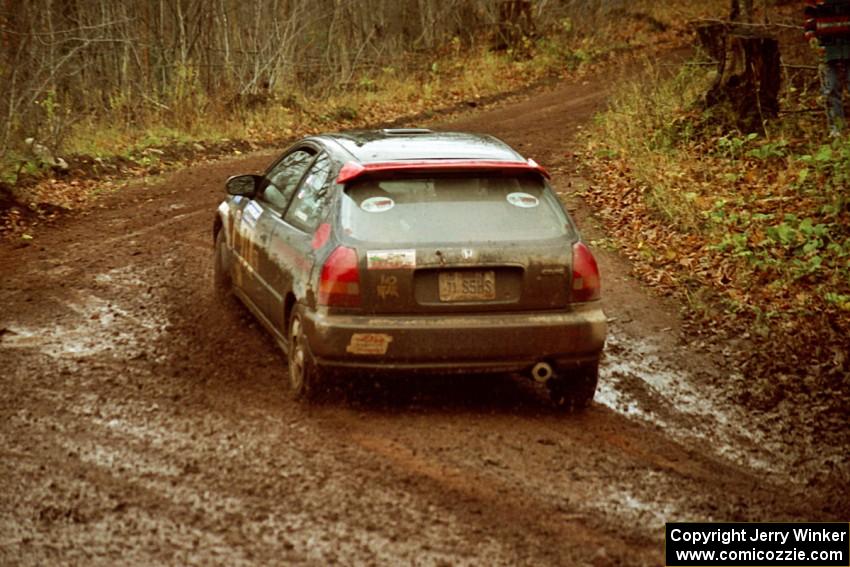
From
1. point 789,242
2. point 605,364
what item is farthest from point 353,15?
point 605,364

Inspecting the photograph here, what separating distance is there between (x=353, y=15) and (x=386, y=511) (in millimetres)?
23057

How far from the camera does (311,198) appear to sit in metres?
7.32

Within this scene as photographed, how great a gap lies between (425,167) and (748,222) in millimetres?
5608

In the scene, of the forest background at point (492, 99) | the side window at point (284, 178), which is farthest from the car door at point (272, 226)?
the forest background at point (492, 99)

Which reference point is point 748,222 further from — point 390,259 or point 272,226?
point 390,259

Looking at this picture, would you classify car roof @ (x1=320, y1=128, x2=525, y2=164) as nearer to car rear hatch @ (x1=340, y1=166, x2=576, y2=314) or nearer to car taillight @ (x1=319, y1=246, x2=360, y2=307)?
car rear hatch @ (x1=340, y1=166, x2=576, y2=314)

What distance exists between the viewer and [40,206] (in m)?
13.8

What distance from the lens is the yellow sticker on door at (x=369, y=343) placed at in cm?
646

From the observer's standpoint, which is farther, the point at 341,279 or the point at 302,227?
the point at 302,227

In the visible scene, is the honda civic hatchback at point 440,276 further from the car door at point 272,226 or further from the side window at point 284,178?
the side window at point 284,178

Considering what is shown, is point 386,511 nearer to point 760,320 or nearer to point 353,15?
point 760,320

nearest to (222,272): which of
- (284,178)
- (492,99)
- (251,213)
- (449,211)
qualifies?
(251,213)

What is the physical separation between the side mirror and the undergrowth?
386 cm

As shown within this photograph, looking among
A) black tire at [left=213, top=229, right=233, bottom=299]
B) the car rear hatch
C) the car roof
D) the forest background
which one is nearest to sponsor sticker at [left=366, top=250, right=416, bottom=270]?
the car rear hatch
